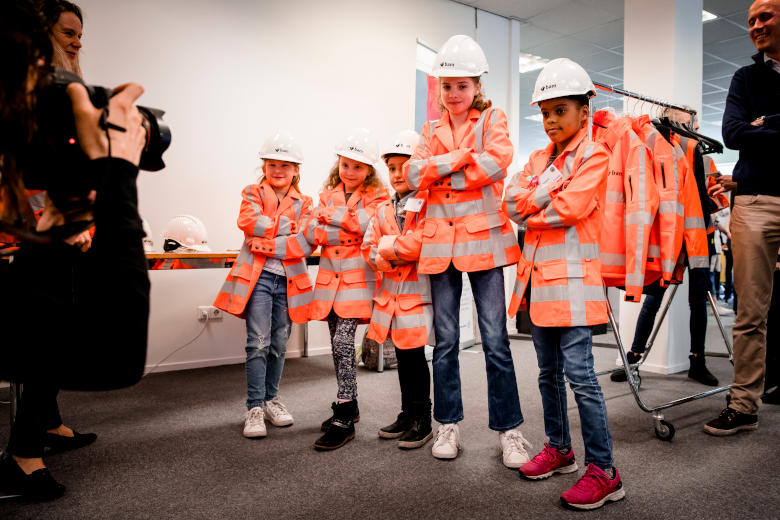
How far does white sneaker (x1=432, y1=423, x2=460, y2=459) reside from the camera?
2059 mm

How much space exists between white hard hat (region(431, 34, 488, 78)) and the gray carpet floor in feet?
5.23

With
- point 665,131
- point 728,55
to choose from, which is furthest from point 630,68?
point 728,55


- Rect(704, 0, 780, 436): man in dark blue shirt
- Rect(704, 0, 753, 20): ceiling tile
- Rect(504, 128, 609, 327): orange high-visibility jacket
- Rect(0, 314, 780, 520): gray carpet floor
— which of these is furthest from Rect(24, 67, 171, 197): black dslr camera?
Rect(704, 0, 753, 20): ceiling tile

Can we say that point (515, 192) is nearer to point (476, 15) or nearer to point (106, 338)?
point (106, 338)

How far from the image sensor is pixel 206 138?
389 centimetres

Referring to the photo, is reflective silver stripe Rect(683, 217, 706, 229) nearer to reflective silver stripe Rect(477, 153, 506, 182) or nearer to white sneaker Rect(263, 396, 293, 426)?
reflective silver stripe Rect(477, 153, 506, 182)

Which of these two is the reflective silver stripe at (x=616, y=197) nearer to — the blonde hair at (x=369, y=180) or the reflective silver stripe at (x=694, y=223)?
the reflective silver stripe at (x=694, y=223)

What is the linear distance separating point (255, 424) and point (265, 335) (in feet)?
1.39

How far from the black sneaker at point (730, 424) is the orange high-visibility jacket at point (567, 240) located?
47.5 inches

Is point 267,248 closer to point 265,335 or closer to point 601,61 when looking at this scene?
point 265,335

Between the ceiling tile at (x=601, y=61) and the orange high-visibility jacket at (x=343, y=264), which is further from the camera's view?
the ceiling tile at (x=601, y=61)

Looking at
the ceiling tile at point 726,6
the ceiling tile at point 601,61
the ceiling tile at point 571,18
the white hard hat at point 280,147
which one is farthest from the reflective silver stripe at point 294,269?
the ceiling tile at point 601,61

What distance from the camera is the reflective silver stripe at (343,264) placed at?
2463 mm

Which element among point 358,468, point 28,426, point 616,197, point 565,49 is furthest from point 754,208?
point 565,49
